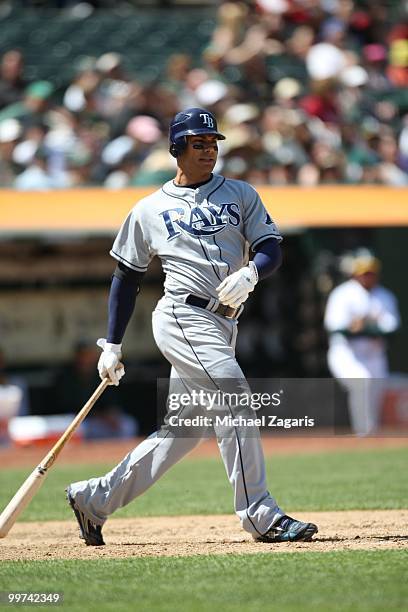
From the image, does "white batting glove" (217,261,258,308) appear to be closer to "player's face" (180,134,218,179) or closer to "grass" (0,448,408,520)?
"player's face" (180,134,218,179)

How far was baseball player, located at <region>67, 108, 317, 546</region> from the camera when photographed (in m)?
4.98

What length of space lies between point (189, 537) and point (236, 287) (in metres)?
1.41

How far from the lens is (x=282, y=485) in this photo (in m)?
7.75

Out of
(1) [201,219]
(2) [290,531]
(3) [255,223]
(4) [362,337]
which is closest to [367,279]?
(4) [362,337]

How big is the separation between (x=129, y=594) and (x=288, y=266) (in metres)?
8.56

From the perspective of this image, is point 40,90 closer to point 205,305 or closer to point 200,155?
point 200,155

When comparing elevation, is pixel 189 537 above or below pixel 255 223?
below

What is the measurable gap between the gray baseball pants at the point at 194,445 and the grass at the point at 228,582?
345mm

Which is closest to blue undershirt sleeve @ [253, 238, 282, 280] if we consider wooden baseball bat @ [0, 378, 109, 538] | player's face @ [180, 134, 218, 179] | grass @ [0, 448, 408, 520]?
player's face @ [180, 134, 218, 179]

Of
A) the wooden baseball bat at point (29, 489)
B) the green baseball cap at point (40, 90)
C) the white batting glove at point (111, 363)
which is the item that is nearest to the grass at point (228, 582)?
the wooden baseball bat at point (29, 489)

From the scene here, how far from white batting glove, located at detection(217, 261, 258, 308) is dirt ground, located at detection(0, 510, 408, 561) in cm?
107

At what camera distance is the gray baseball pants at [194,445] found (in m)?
4.96

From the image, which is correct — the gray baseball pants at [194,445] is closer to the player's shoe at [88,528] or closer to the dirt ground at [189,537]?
the player's shoe at [88,528]

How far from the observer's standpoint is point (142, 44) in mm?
14602
